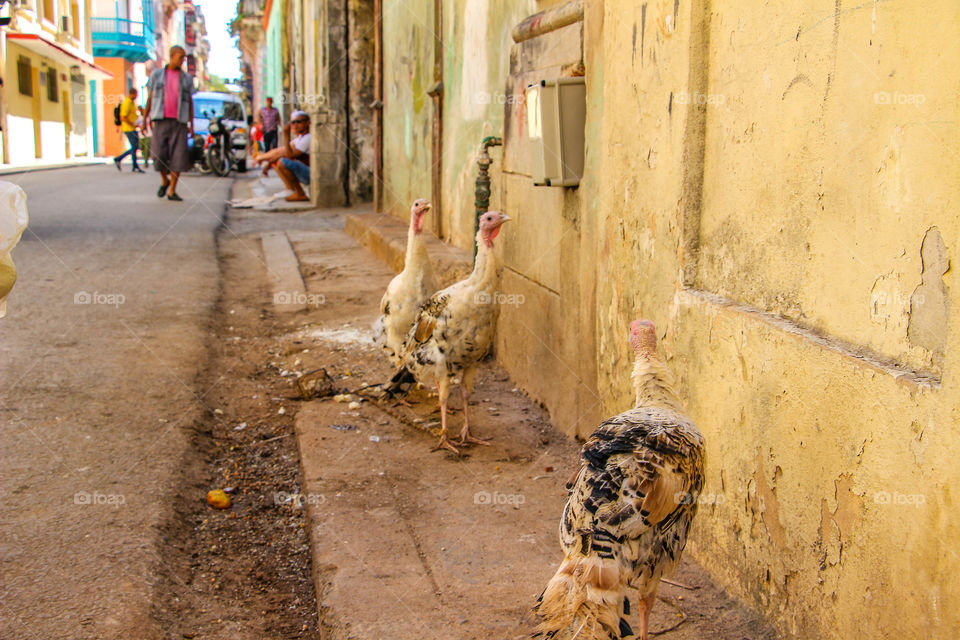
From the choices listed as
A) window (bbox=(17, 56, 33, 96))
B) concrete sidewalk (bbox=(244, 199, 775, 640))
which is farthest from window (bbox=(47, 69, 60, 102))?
concrete sidewalk (bbox=(244, 199, 775, 640))

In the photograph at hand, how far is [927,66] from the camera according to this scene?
1906mm

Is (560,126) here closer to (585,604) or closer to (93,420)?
(585,604)

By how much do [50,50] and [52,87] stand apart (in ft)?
11.0

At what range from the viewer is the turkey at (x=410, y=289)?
4852mm

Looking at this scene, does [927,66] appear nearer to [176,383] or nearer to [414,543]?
[414,543]

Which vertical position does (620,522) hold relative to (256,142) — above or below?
below

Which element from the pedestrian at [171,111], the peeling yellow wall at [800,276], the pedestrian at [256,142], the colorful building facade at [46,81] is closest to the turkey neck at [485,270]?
the peeling yellow wall at [800,276]

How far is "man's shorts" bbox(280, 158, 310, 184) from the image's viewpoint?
15.9 m

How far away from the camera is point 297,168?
52.2 ft
